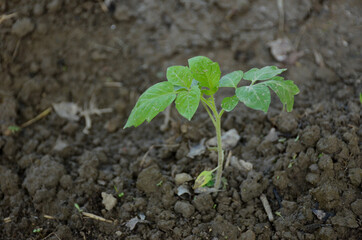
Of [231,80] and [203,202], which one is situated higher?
[231,80]

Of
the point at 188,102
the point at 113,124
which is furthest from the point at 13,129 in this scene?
the point at 188,102

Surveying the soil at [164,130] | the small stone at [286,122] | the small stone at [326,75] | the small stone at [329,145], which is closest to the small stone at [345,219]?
the soil at [164,130]

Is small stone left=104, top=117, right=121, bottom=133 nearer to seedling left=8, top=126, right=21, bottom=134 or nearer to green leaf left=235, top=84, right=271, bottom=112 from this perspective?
seedling left=8, top=126, right=21, bottom=134

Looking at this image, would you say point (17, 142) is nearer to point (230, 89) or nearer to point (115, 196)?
point (115, 196)

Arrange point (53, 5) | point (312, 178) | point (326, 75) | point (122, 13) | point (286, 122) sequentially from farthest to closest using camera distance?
point (122, 13) < point (53, 5) < point (326, 75) < point (286, 122) < point (312, 178)

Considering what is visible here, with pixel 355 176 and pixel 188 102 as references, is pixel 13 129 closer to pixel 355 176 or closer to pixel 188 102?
pixel 188 102

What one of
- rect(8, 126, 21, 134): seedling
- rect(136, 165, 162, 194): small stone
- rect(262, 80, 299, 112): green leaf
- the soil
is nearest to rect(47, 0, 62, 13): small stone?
the soil

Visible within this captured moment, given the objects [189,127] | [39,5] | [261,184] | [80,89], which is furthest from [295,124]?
[39,5]
